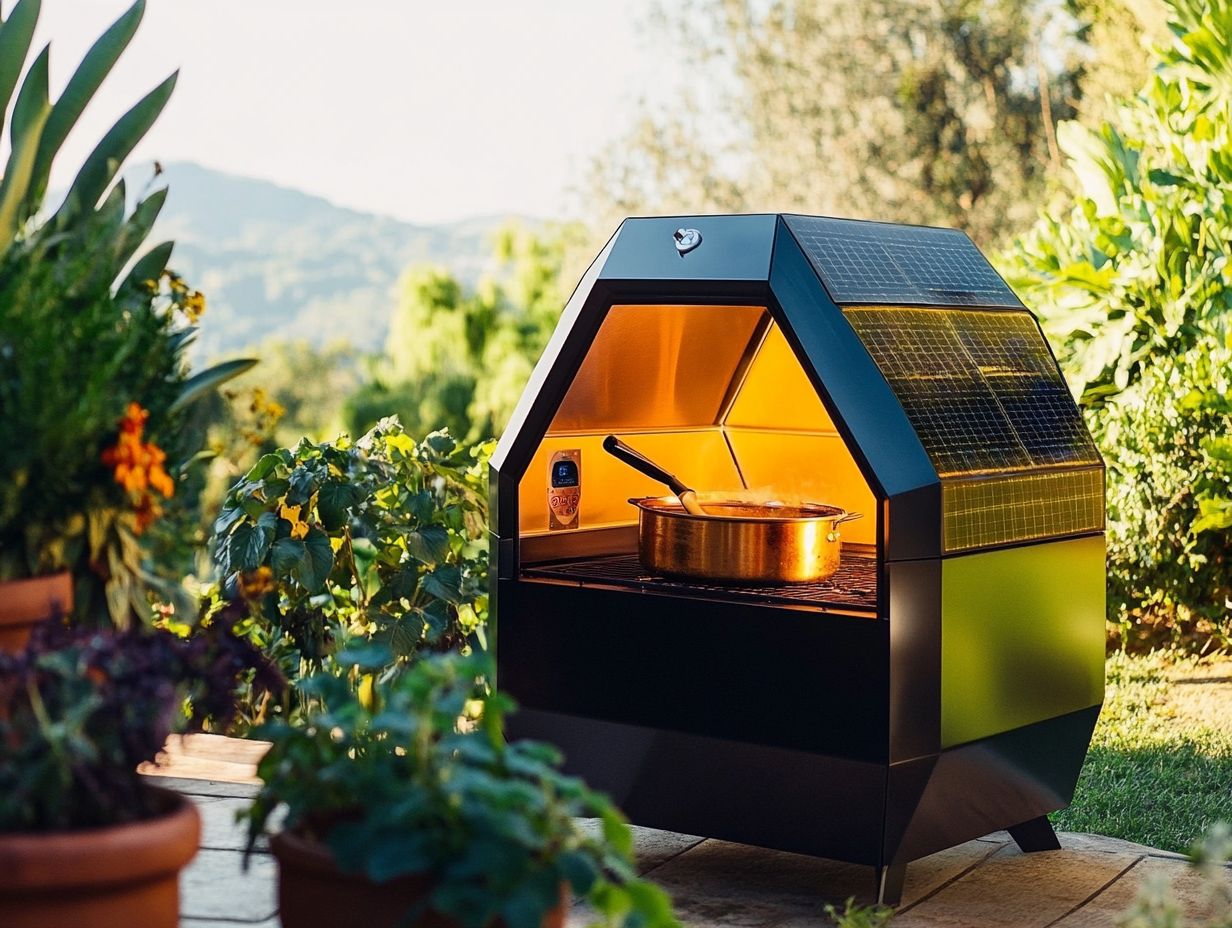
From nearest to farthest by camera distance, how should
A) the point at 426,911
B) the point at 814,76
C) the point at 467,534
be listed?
the point at 426,911, the point at 467,534, the point at 814,76

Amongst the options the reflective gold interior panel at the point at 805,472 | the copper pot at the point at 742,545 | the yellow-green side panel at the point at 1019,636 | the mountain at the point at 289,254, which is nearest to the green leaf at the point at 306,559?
the reflective gold interior panel at the point at 805,472

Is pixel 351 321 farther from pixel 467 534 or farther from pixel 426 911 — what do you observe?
pixel 426 911

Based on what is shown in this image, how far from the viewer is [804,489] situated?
410 centimetres

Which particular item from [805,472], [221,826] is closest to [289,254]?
[805,472]

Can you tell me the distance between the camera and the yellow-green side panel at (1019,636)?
3.23m

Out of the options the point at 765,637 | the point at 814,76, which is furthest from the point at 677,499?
the point at 814,76

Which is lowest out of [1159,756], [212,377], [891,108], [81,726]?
[1159,756]

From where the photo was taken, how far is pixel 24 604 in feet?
7.30

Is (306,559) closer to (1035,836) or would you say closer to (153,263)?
(153,263)

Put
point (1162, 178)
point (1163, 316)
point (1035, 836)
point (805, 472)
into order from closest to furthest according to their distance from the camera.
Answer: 1. point (1035, 836)
2. point (805, 472)
3. point (1162, 178)
4. point (1163, 316)

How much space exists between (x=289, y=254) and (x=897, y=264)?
177ft

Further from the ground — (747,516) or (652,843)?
(747,516)

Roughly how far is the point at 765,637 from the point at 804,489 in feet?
2.87

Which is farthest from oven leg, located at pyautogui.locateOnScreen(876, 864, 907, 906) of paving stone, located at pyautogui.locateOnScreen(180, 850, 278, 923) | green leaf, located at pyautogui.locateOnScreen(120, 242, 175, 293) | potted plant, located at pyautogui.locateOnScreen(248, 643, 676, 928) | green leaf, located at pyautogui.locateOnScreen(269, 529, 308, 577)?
green leaf, located at pyautogui.locateOnScreen(269, 529, 308, 577)
